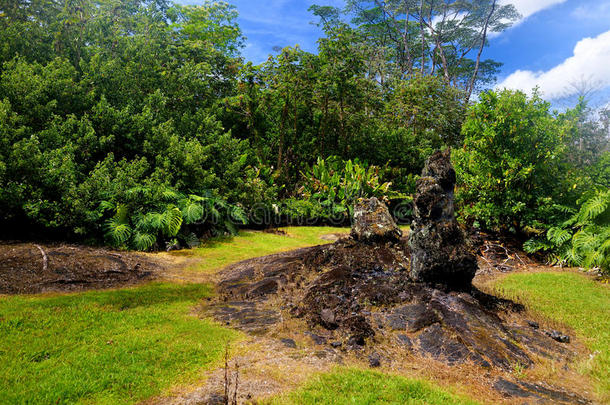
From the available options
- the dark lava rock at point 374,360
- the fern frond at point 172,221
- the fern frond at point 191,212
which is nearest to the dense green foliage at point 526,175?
the dark lava rock at point 374,360

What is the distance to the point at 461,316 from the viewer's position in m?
5.04

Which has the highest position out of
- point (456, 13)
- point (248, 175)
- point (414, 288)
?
point (456, 13)

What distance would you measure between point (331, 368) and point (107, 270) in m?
5.90

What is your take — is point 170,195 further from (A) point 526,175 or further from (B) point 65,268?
(A) point 526,175

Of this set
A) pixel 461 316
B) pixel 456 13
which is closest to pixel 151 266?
pixel 461 316

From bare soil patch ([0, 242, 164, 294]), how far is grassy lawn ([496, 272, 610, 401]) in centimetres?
783

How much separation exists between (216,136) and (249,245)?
5849 millimetres

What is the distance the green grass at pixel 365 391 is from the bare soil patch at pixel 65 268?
5258 millimetres

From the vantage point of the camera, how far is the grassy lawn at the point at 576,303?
14.4ft

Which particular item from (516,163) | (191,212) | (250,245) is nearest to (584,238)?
(516,163)

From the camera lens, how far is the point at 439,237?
6211 millimetres

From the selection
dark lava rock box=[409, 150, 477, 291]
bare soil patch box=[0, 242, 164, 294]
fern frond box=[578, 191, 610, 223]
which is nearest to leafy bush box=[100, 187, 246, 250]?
bare soil patch box=[0, 242, 164, 294]

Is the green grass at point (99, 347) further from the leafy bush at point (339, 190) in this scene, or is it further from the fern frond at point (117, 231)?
the leafy bush at point (339, 190)

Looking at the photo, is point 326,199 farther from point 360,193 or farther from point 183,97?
point 183,97
